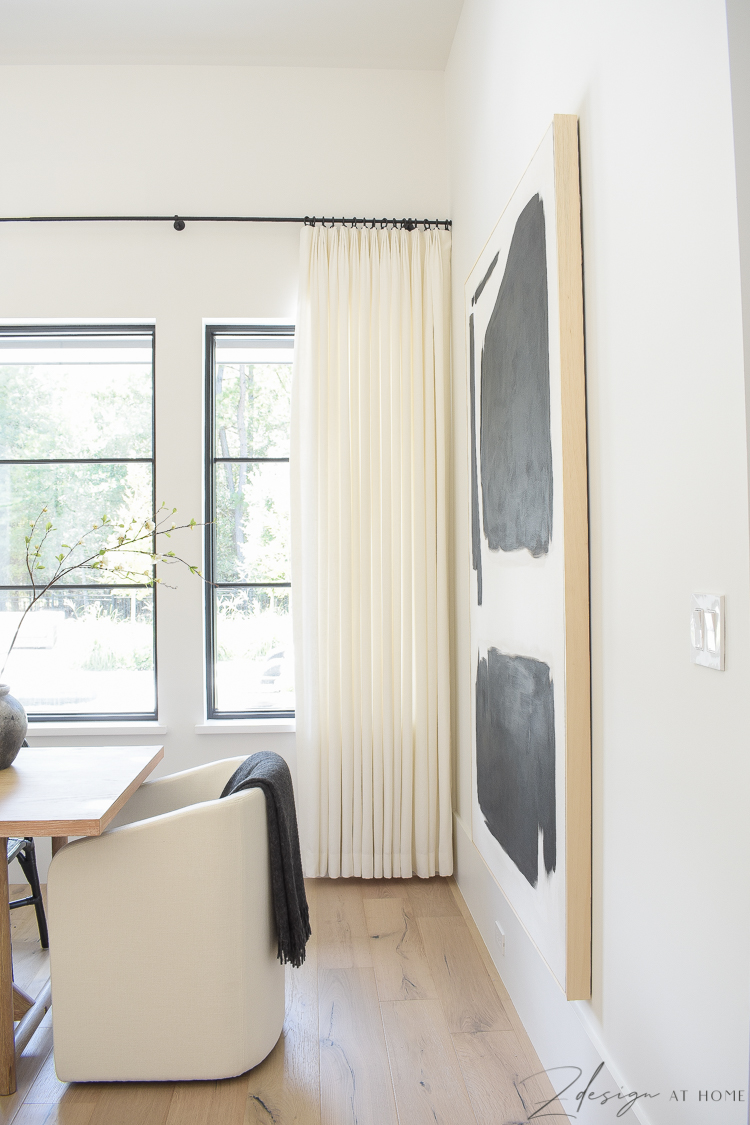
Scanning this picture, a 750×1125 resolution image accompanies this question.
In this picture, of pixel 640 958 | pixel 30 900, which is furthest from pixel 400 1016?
pixel 30 900

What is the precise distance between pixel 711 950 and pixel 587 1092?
2.19 ft

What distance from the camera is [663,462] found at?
111 cm

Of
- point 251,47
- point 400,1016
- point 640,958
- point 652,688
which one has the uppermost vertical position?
point 251,47

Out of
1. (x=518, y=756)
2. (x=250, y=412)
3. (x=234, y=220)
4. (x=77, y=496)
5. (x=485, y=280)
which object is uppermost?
(x=234, y=220)

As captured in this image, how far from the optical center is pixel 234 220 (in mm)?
2879

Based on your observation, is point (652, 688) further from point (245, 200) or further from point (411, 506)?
point (245, 200)

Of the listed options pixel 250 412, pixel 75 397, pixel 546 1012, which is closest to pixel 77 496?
pixel 75 397

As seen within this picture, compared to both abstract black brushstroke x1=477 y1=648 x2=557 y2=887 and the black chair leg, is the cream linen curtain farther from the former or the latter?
the black chair leg

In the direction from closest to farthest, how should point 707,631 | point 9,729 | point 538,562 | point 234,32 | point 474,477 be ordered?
1. point 707,631
2. point 538,562
3. point 9,729
4. point 474,477
5. point 234,32

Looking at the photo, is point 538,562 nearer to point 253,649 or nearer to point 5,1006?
point 5,1006

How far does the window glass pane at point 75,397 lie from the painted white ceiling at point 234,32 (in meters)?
1.12

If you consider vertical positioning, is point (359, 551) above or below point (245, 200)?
below

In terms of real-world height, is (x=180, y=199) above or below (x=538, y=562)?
above

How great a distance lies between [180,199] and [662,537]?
266 cm
